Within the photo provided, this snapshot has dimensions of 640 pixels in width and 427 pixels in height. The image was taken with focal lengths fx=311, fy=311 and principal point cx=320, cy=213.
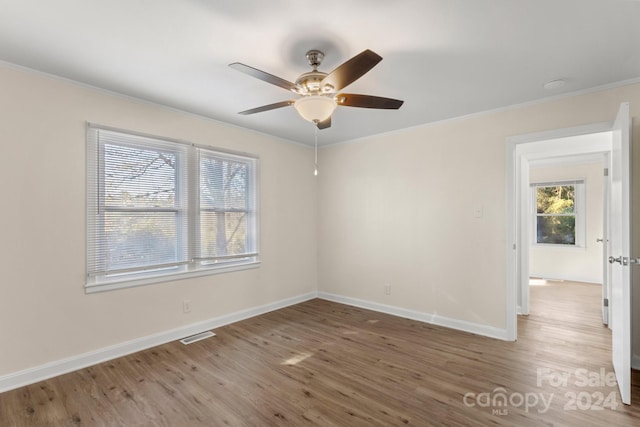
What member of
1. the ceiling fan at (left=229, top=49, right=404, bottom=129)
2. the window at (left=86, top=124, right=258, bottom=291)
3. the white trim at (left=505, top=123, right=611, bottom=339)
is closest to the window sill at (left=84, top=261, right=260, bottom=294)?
the window at (left=86, top=124, right=258, bottom=291)

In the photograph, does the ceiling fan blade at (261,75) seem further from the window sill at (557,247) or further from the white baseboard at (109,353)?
the window sill at (557,247)

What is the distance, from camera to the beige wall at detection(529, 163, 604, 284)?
5.92m

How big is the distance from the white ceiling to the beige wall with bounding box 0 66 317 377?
9.4 inches

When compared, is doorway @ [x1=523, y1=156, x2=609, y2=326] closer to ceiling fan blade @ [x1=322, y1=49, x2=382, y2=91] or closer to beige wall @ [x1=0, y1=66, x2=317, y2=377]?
ceiling fan blade @ [x1=322, y1=49, x2=382, y2=91]

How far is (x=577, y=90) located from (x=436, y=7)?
6.73ft

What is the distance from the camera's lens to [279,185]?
14.7 feet

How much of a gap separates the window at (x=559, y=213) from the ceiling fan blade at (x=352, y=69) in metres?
6.44

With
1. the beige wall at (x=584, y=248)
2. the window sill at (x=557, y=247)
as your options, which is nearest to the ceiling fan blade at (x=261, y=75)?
the beige wall at (x=584, y=248)

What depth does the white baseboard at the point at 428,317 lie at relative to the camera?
336 centimetres

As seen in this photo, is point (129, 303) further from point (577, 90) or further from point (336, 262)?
point (577, 90)

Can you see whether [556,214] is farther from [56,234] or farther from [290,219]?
[56,234]

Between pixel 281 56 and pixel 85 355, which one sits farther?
pixel 85 355

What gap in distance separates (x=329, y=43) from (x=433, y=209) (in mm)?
2468

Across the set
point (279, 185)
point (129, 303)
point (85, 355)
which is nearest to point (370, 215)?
point (279, 185)
